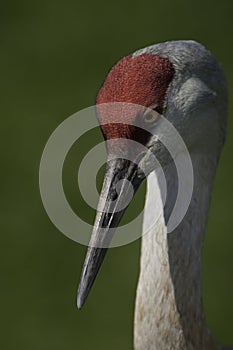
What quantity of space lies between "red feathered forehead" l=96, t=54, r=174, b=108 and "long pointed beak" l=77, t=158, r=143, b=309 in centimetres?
13

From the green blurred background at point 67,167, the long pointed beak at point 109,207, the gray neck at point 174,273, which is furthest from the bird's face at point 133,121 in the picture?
the green blurred background at point 67,167

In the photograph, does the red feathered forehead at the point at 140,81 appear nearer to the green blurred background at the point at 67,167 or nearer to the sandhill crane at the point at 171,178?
the sandhill crane at the point at 171,178

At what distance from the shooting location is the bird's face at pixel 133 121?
1.65m

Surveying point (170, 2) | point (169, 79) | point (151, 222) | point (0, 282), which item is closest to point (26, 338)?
point (0, 282)

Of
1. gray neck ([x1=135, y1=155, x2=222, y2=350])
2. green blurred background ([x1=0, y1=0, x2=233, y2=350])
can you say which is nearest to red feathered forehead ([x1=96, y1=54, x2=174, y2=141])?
gray neck ([x1=135, y1=155, x2=222, y2=350])

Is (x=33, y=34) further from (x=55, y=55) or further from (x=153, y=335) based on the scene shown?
(x=153, y=335)

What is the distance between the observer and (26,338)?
10.7 ft

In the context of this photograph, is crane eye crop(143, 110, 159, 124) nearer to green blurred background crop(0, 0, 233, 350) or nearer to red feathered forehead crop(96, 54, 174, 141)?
red feathered forehead crop(96, 54, 174, 141)

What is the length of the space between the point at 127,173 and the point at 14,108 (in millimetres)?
2506

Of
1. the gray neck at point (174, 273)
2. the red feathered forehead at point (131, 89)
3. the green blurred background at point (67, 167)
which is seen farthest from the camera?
the green blurred background at point (67, 167)

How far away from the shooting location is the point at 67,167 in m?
3.77

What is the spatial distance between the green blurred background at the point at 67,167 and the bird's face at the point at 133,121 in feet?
5.11

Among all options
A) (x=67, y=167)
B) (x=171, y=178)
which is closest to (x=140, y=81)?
(x=171, y=178)

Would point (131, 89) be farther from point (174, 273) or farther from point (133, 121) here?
point (174, 273)
